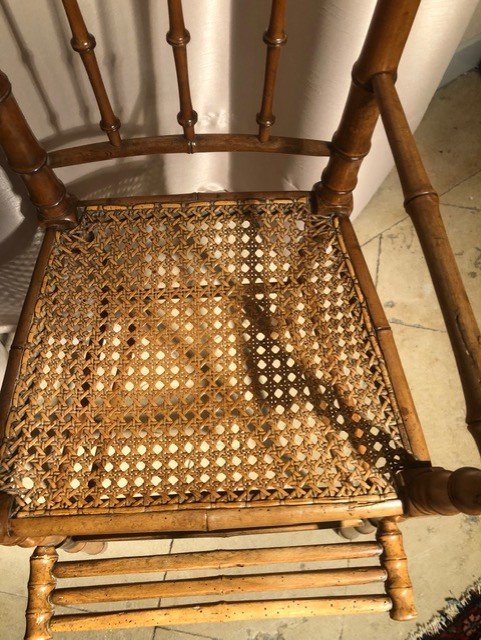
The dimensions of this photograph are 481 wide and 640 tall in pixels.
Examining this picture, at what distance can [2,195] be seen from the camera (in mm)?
921

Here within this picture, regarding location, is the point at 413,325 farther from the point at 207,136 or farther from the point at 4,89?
the point at 4,89

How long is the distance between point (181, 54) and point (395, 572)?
686 millimetres

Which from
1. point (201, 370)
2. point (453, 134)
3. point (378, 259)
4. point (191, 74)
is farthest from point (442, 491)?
point (453, 134)

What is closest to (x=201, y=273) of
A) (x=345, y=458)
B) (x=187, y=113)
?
(x=187, y=113)

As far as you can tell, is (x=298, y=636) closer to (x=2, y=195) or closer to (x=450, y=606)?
(x=450, y=606)

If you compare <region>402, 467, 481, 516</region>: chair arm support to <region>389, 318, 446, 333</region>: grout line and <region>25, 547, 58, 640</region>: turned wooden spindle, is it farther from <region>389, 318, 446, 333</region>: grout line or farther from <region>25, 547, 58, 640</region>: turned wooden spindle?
<region>389, 318, 446, 333</region>: grout line

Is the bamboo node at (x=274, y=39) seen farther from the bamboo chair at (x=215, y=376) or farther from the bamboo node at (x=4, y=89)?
the bamboo node at (x=4, y=89)

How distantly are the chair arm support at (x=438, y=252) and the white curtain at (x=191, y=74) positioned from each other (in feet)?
0.79

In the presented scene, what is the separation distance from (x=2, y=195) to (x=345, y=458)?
696 millimetres

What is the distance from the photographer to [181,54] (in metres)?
0.65

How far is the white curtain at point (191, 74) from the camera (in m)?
0.75

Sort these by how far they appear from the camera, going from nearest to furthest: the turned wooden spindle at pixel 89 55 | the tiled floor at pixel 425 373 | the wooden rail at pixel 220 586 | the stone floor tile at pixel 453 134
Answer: the turned wooden spindle at pixel 89 55, the wooden rail at pixel 220 586, the tiled floor at pixel 425 373, the stone floor tile at pixel 453 134

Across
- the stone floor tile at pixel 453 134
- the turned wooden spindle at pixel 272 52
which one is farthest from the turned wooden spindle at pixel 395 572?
the stone floor tile at pixel 453 134

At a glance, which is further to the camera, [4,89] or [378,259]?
[378,259]
